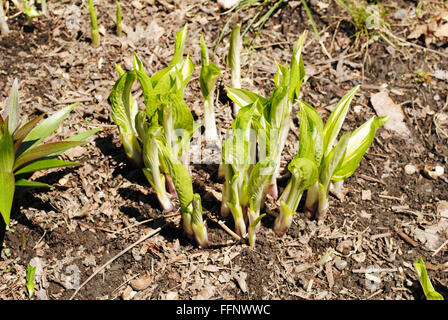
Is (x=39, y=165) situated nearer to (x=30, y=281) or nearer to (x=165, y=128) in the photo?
(x=30, y=281)

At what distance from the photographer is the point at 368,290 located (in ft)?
7.19

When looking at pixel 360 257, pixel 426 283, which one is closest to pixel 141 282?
pixel 360 257

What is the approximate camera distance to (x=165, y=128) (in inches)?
85.2

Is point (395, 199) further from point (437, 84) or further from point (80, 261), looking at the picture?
point (80, 261)

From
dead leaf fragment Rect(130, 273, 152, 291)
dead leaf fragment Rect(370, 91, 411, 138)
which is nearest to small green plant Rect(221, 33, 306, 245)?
dead leaf fragment Rect(130, 273, 152, 291)

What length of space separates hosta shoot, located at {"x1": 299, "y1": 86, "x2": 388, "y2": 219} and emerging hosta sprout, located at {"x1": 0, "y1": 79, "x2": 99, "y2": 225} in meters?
1.04

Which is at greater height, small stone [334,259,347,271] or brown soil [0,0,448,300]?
brown soil [0,0,448,300]

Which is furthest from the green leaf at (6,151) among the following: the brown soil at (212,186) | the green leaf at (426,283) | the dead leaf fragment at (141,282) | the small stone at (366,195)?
the green leaf at (426,283)

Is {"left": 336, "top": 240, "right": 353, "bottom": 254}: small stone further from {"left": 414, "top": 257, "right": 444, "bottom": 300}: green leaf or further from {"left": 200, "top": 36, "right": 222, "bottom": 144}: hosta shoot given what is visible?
{"left": 200, "top": 36, "right": 222, "bottom": 144}: hosta shoot

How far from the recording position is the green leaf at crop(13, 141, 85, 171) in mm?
2211

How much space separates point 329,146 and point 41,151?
135 cm

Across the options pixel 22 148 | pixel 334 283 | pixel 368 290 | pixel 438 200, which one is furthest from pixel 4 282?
pixel 438 200

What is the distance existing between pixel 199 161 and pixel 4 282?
3.68 feet

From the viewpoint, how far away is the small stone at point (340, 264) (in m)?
2.26
